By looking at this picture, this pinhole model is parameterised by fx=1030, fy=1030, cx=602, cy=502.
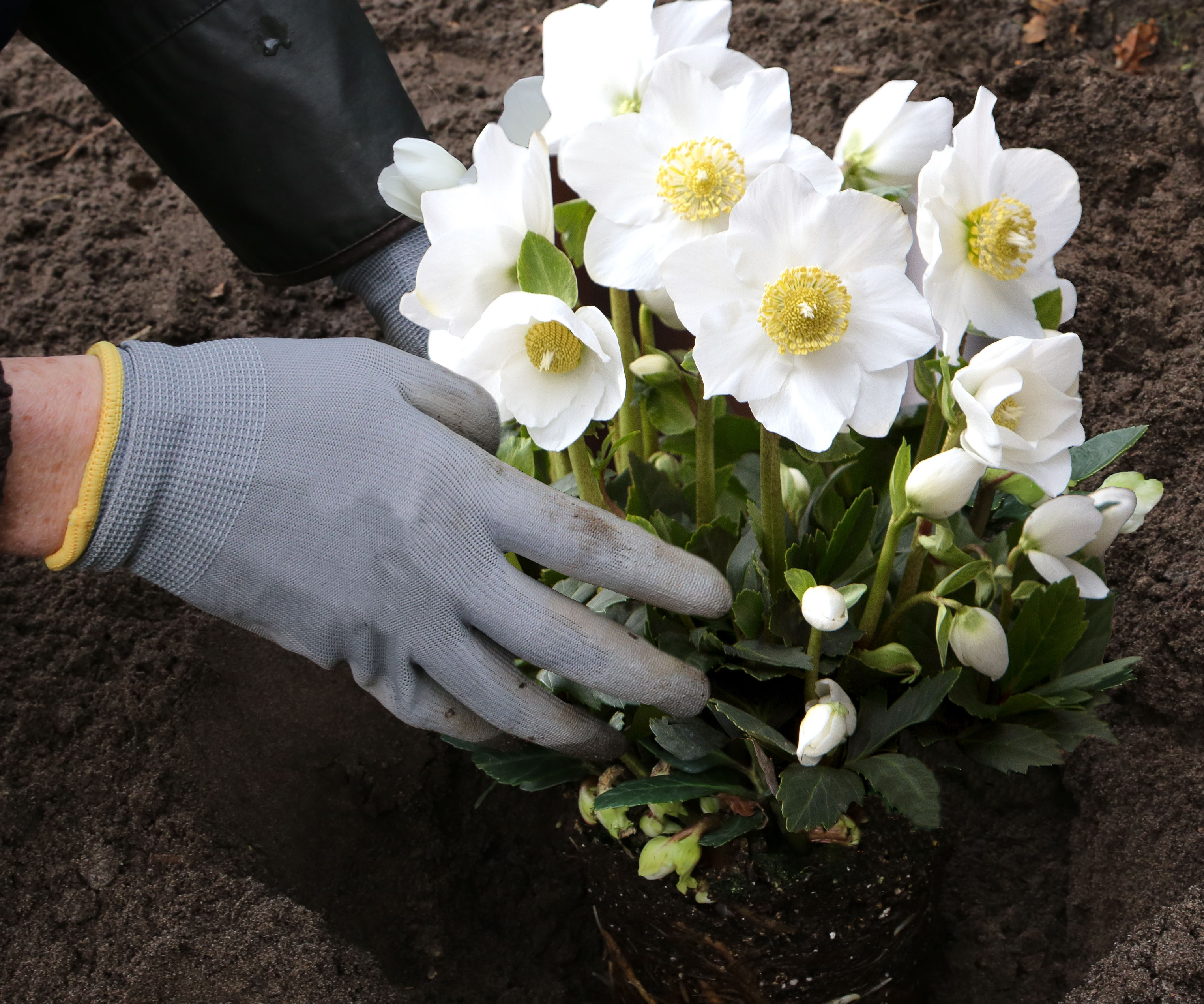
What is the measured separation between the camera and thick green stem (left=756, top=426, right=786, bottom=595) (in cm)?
67

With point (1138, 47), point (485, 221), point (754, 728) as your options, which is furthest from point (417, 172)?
point (1138, 47)

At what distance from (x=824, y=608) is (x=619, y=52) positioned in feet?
1.17

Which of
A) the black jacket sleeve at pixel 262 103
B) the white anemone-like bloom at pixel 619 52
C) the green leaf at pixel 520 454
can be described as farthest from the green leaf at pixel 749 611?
the black jacket sleeve at pixel 262 103

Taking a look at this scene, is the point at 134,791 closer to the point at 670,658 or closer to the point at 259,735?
the point at 259,735

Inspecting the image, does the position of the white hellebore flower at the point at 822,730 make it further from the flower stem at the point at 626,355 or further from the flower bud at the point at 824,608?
the flower stem at the point at 626,355

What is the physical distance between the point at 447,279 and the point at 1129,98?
3.06ft

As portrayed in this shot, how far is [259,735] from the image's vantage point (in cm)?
111

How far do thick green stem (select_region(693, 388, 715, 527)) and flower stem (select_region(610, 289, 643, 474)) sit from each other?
6 cm

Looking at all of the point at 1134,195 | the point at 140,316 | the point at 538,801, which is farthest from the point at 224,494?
the point at 1134,195

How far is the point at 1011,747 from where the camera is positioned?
0.73 meters

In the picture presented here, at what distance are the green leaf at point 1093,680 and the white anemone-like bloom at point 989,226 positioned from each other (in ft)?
0.84

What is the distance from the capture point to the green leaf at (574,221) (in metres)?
0.64

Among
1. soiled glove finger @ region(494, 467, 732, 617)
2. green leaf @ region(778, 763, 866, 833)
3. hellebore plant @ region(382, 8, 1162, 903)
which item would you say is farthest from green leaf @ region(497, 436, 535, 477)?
green leaf @ region(778, 763, 866, 833)

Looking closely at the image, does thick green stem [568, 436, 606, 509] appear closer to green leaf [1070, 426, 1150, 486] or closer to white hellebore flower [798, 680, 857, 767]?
white hellebore flower [798, 680, 857, 767]
